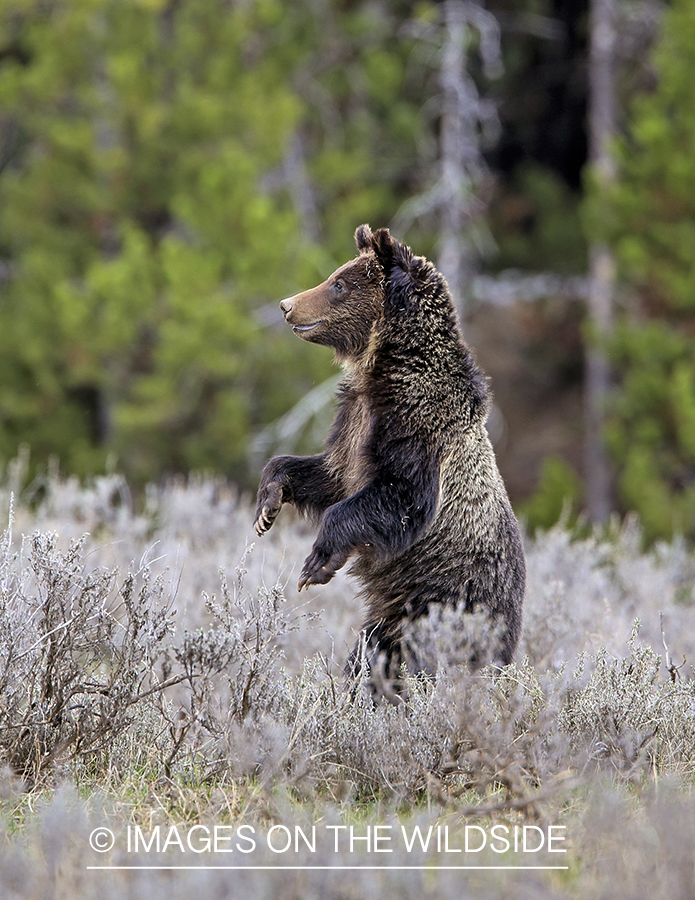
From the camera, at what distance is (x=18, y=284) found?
13344 millimetres

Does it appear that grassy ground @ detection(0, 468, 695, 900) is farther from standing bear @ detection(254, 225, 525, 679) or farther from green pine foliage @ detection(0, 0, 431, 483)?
green pine foliage @ detection(0, 0, 431, 483)

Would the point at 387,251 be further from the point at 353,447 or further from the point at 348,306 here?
the point at 353,447

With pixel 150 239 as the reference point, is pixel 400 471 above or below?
below

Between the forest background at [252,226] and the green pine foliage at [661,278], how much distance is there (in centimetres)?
3

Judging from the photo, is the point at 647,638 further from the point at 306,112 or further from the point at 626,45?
the point at 626,45

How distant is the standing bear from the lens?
398 centimetres

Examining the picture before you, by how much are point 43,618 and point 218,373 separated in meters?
9.18

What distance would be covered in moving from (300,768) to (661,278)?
37.0ft

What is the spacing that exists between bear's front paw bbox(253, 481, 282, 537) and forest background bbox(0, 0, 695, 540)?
7.09 m

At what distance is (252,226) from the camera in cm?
1220

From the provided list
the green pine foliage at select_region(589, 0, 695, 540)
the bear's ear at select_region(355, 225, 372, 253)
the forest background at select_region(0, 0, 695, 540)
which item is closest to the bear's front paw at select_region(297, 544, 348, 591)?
the bear's ear at select_region(355, 225, 372, 253)

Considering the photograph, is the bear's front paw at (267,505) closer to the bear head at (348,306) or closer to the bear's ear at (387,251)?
the bear head at (348,306)

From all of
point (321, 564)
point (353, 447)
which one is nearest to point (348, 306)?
point (353, 447)

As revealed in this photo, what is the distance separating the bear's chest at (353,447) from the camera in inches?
164
